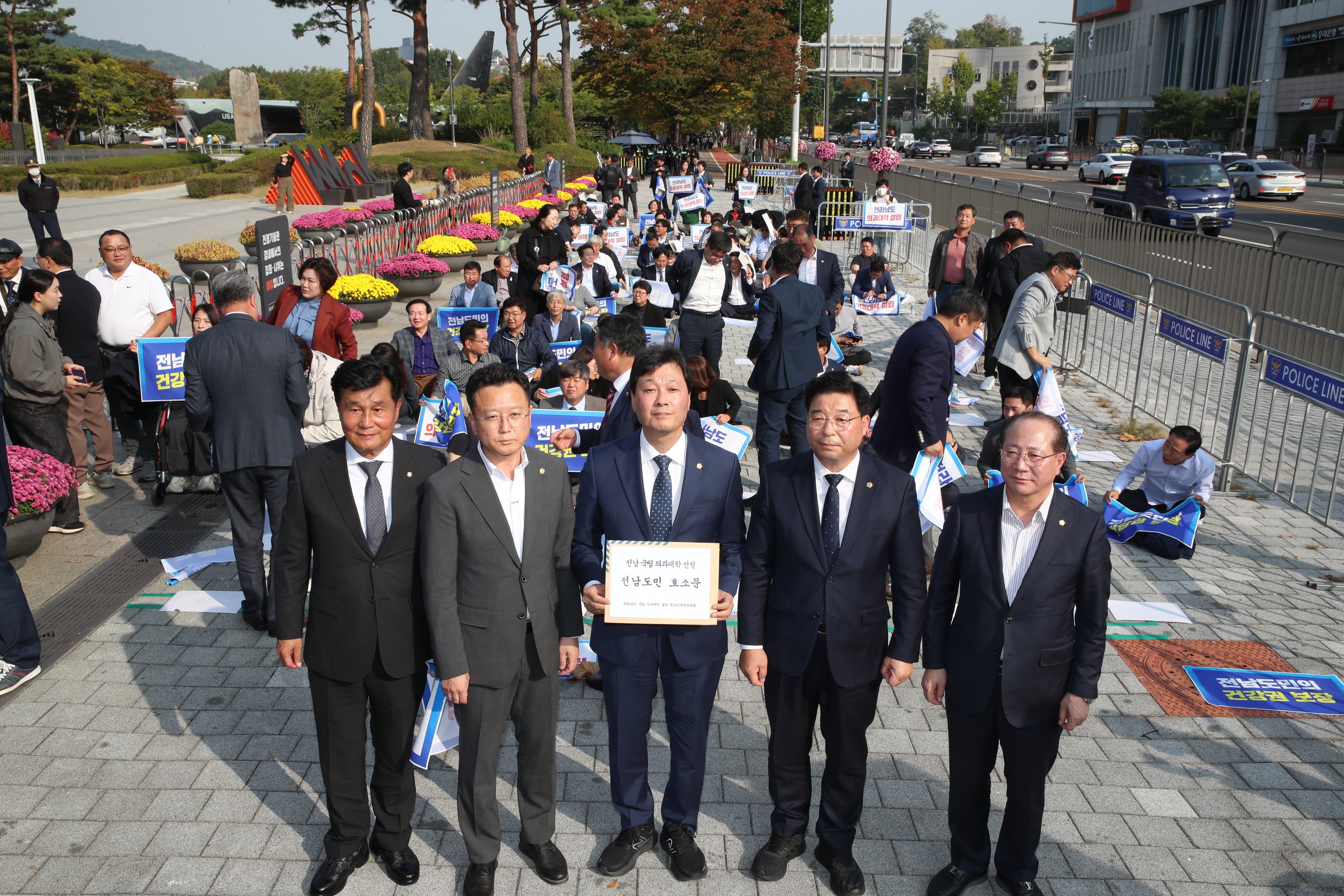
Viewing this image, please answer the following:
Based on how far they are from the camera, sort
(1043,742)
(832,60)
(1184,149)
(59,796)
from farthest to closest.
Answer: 1. (832,60)
2. (1184,149)
3. (59,796)
4. (1043,742)

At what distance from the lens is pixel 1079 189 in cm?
4316

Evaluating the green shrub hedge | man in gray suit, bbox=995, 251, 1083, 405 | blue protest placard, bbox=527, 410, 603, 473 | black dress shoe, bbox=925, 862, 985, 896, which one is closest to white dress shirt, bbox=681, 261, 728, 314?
man in gray suit, bbox=995, 251, 1083, 405

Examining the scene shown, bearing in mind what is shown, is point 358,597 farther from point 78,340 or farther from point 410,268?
point 410,268

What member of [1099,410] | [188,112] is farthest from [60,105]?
[1099,410]

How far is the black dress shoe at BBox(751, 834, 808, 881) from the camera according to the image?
4004 mm

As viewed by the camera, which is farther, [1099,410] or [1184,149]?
[1184,149]

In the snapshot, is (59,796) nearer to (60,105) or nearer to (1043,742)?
(1043,742)

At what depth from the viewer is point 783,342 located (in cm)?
763

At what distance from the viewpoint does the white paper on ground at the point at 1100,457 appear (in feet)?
31.6

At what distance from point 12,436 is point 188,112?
11145cm

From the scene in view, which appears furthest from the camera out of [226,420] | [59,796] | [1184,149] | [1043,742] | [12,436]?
[1184,149]

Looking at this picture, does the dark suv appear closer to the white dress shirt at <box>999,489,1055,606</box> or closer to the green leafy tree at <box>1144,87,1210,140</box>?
the green leafy tree at <box>1144,87,1210,140</box>

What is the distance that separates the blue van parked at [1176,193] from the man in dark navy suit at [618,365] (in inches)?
885

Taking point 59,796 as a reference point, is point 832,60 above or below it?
above
